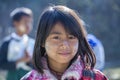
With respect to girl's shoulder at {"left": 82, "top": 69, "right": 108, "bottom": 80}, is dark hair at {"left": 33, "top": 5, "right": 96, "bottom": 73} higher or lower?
higher

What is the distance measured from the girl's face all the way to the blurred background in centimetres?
960

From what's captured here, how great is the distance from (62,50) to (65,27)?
144 mm

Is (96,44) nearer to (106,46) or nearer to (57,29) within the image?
(57,29)

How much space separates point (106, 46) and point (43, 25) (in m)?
12.3

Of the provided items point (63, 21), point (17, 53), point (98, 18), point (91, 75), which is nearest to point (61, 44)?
point (63, 21)

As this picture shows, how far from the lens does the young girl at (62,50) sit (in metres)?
2.89

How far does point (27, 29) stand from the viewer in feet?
19.5

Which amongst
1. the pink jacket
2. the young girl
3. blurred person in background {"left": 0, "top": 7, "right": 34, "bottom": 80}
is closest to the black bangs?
the young girl

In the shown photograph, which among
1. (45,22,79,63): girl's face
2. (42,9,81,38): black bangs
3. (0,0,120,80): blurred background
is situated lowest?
(45,22,79,63): girl's face

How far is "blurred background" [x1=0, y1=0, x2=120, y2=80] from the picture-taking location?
13.2 m

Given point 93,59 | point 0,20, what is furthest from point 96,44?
point 0,20

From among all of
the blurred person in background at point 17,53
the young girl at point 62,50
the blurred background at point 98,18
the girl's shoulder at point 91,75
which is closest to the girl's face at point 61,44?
the young girl at point 62,50

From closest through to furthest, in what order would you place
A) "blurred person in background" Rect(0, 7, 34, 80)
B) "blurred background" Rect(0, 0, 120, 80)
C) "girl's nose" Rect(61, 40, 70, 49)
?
1. "girl's nose" Rect(61, 40, 70, 49)
2. "blurred person in background" Rect(0, 7, 34, 80)
3. "blurred background" Rect(0, 0, 120, 80)

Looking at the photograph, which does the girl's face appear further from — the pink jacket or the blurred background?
the blurred background
